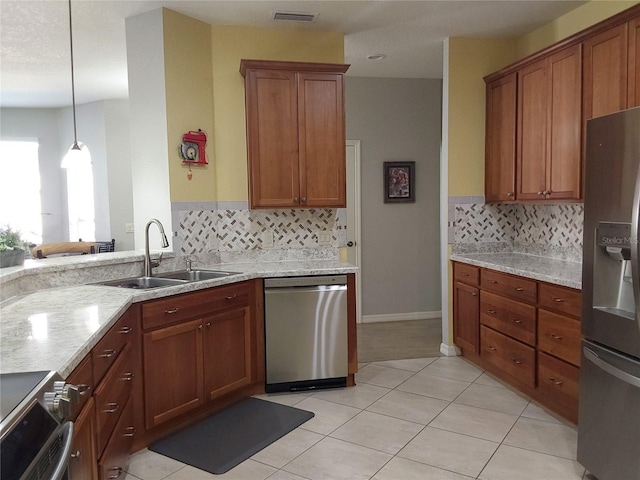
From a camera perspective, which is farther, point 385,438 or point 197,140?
point 197,140

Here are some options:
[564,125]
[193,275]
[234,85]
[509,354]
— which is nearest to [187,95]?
[234,85]

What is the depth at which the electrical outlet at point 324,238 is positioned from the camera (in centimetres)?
412

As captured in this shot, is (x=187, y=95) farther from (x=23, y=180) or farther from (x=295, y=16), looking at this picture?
(x=23, y=180)

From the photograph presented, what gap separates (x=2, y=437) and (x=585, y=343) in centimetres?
236

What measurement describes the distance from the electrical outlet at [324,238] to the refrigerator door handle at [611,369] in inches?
86.0

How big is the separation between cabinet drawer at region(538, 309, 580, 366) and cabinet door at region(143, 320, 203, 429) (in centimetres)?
214

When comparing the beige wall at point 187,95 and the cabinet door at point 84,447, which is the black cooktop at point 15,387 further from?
the beige wall at point 187,95

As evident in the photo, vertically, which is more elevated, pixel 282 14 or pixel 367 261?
pixel 282 14

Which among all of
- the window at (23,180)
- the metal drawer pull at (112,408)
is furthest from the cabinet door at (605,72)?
the window at (23,180)

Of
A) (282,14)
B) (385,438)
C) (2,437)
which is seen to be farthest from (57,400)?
(282,14)

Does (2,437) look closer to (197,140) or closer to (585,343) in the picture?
(585,343)

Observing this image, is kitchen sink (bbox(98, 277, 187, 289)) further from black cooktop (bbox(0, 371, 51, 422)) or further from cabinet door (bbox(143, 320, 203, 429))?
black cooktop (bbox(0, 371, 51, 422))

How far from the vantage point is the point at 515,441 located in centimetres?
279

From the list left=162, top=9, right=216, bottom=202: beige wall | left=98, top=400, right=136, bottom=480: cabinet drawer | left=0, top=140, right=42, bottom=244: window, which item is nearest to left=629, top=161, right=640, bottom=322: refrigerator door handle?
left=98, top=400, right=136, bottom=480: cabinet drawer
